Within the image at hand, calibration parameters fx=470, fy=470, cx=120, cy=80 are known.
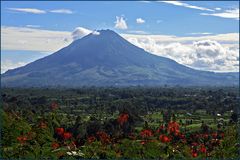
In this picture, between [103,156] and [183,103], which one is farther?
[183,103]

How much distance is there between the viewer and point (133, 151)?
440 inches

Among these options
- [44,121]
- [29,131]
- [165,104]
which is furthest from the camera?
[165,104]

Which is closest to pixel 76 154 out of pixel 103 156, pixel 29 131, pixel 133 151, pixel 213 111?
pixel 103 156

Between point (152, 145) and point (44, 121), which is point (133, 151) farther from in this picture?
point (44, 121)

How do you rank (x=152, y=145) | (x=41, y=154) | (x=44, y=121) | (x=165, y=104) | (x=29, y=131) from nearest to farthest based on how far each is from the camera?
1. (x=41, y=154)
2. (x=152, y=145)
3. (x=29, y=131)
4. (x=44, y=121)
5. (x=165, y=104)

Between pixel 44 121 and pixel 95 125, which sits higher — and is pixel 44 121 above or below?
above

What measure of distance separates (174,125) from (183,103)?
69191 mm

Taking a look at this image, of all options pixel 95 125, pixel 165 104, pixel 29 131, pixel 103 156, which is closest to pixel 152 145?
pixel 103 156

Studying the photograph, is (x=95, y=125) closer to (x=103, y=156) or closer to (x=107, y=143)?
(x=107, y=143)

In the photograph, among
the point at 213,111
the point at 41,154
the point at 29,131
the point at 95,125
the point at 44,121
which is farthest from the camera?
the point at 213,111

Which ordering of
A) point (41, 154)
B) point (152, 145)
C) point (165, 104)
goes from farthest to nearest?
1. point (165, 104)
2. point (152, 145)
3. point (41, 154)

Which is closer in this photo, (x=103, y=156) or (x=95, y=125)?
(x=103, y=156)

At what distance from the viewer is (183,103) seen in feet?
272

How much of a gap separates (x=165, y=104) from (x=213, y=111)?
46.5ft
